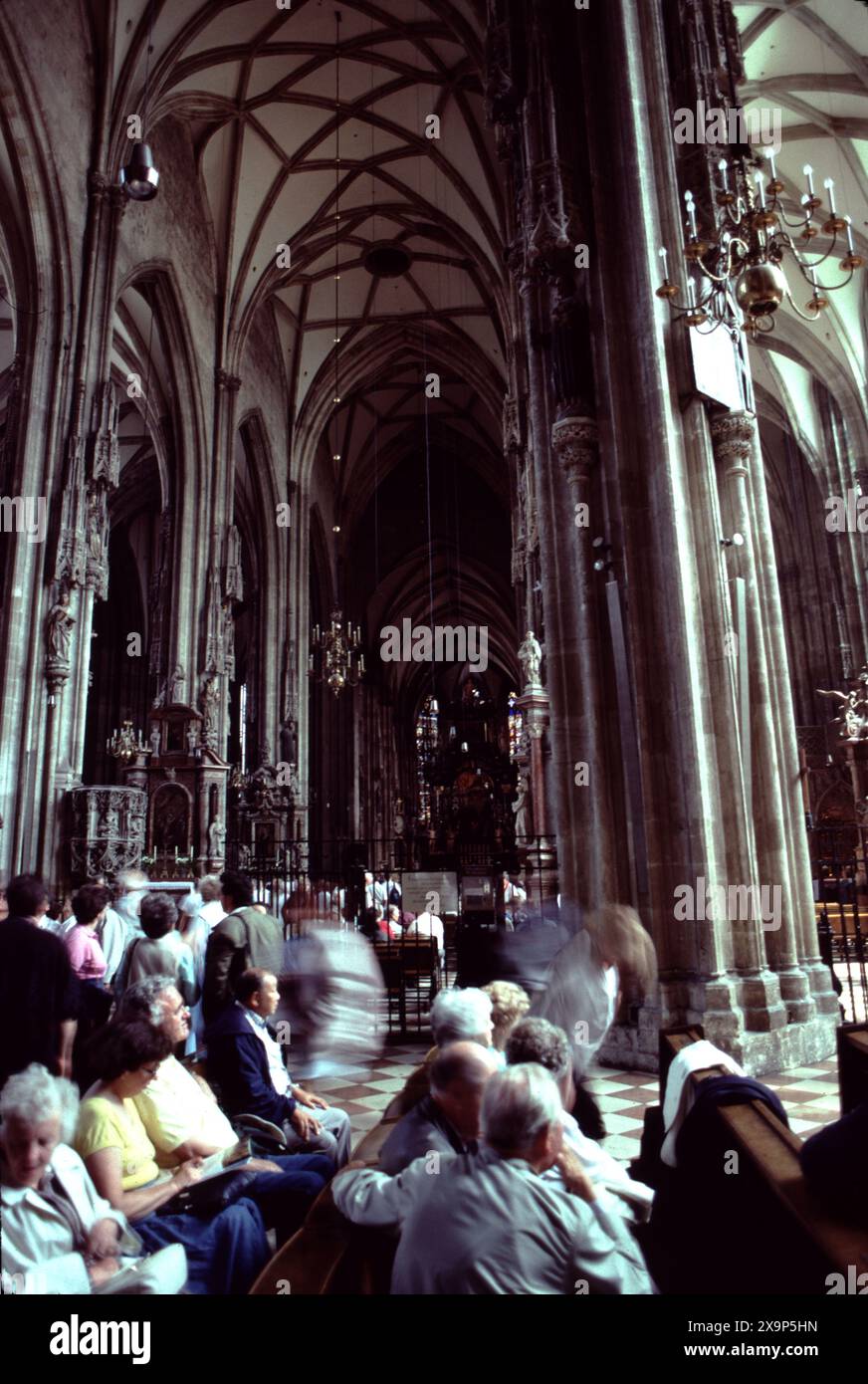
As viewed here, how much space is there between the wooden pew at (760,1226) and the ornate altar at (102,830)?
1105cm

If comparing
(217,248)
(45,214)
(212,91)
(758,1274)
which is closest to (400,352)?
(217,248)

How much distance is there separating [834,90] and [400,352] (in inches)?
536

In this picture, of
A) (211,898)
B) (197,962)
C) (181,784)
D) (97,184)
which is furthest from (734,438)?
(181,784)

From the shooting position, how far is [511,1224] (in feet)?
5.20

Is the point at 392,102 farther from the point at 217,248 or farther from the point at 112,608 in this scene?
the point at 112,608

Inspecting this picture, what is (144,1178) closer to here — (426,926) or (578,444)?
(578,444)

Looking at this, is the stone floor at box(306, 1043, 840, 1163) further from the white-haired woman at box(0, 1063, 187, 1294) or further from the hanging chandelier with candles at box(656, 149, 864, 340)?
the hanging chandelier with candles at box(656, 149, 864, 340)

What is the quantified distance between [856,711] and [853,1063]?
18.3 metres

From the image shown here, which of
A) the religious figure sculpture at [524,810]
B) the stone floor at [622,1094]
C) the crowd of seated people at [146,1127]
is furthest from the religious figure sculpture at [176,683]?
the crowd of seated people at [146,1127]

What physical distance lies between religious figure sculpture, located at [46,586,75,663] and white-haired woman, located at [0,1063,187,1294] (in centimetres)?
1128

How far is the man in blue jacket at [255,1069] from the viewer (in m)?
3.36

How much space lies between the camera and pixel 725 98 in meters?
7.66

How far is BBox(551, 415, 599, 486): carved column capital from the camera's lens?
7465 mm

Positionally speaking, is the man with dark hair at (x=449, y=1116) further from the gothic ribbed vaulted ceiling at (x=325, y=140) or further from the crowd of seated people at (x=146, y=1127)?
the gothic ribbed vaulted ceiling at (x=325, y=140)
